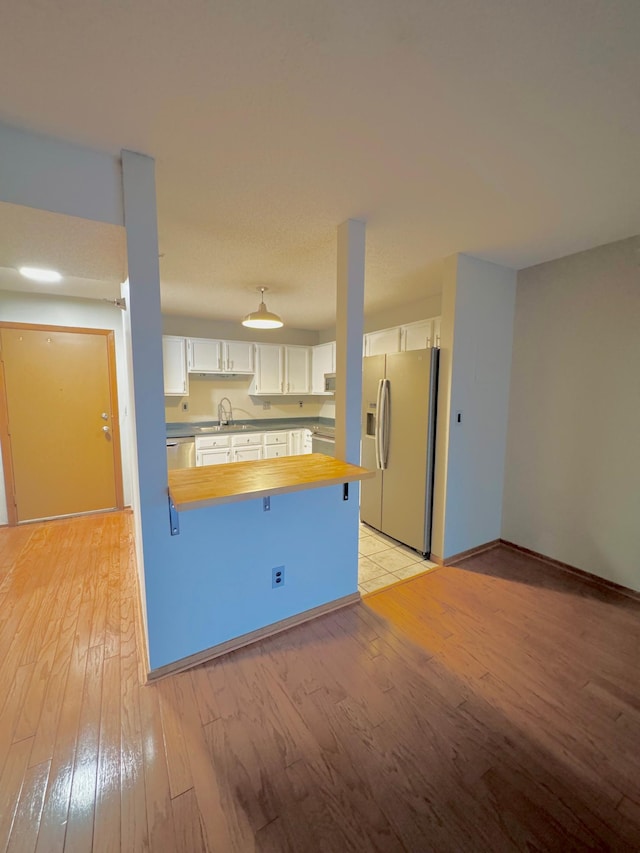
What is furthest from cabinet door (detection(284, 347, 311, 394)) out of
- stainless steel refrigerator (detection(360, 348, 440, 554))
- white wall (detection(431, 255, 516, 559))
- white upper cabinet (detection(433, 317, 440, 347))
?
white wall (detection(431, 255, 516, 559))

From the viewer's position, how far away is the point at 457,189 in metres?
1.79

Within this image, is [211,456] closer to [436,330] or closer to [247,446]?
[247,446]

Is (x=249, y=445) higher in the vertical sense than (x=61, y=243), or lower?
lower

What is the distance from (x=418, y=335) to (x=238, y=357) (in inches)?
102

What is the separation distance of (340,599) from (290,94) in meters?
2.65

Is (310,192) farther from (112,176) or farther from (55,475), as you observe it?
(55,475)

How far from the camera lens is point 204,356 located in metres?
4.62

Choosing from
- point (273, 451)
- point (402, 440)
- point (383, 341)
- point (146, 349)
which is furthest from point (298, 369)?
point (146, 349)

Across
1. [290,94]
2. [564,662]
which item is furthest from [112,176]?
[564,662]

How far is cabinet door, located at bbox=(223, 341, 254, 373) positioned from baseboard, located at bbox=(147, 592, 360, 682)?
351 centimetres

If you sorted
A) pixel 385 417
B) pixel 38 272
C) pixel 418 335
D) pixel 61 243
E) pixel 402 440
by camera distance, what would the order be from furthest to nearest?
1. pixel 418 335
2. pixel 385 417
3. pixel 402 440
4. pixel 38 272
5. pixel 61 243

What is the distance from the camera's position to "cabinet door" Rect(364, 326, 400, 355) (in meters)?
3.81

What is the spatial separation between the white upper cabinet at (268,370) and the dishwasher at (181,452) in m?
1.28

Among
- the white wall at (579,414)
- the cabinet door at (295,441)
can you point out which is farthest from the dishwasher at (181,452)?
the white wall at (579,414)
